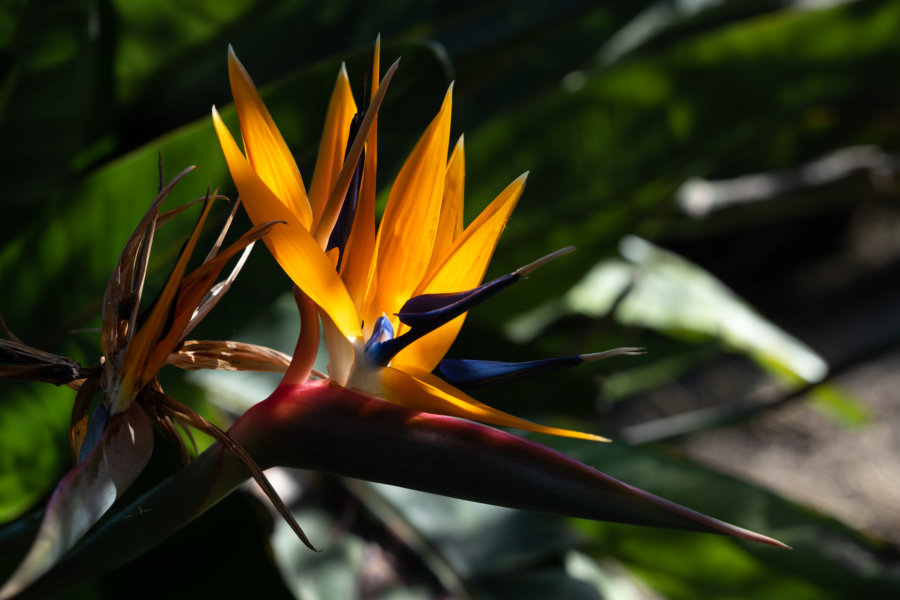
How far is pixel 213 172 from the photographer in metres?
0.49

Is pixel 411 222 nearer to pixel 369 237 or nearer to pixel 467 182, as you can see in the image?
pixel 369 237

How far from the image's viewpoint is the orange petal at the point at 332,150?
0.30 metres

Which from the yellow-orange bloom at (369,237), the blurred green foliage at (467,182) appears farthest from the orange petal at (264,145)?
the blurred green foliage at (467,182)

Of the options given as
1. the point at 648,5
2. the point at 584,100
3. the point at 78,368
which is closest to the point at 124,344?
the point at 78,368

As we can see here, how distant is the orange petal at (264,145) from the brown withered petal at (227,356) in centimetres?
5

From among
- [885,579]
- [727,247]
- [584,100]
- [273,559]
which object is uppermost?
[584,100]

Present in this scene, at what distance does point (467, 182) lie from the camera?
0.76 metres

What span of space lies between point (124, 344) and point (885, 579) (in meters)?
0.63

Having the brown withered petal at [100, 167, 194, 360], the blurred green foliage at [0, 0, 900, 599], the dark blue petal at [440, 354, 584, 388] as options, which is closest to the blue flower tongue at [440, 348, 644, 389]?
the dark blue petal at [440, 354, 584, 388]

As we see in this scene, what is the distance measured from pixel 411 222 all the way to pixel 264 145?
0.19 feet

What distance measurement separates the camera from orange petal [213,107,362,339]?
257 millimetres

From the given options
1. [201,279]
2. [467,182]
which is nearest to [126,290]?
[201,279]

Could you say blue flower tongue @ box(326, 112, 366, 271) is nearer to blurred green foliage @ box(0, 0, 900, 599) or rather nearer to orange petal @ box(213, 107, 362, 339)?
orange petal @ box(213, 107, 362, 339)

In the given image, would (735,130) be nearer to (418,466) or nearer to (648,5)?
(648,5)
